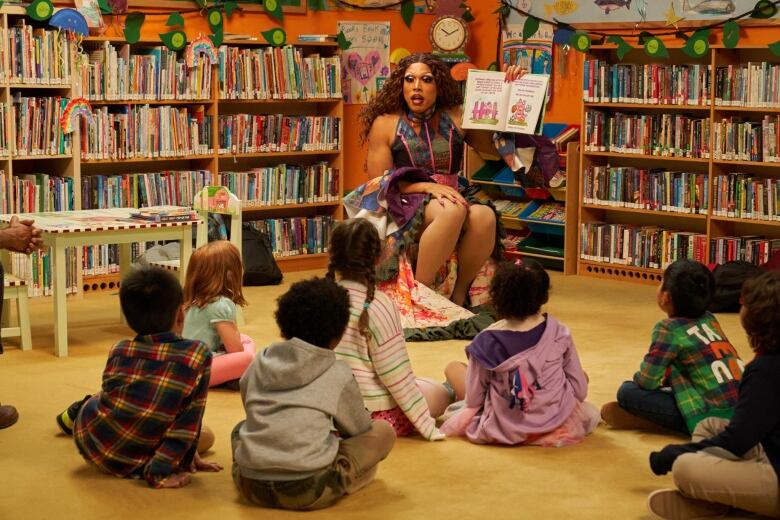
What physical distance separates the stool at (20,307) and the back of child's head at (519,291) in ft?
8.62

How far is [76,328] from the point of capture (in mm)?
6254

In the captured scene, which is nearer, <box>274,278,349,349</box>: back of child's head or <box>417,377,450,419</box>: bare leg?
<box>274,278,349,349</box>: back of child's head

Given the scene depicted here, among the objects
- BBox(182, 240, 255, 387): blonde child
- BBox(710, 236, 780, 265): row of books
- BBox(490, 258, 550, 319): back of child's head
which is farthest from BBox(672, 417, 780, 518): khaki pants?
BBox(710, 236, 780, 265): row of books

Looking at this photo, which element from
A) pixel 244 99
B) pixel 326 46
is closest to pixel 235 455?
pixel 244 99

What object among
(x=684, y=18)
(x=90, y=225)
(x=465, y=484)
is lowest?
(x=465, y=484)

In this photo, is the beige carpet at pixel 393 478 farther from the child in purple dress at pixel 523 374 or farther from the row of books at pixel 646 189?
the row of books at pixel 646 189

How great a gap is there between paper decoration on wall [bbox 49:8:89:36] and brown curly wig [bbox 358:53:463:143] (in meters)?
1.72

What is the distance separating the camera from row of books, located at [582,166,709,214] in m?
7.59

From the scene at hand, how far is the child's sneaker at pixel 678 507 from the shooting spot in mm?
3236

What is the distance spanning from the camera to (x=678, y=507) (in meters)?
3.24

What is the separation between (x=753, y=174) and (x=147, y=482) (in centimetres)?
510

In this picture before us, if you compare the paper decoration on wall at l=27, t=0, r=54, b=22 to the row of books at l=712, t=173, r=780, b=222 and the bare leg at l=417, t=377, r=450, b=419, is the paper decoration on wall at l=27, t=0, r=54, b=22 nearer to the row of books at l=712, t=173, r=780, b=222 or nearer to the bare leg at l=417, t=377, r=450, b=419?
the bare leg at l=417, t=377, r=450, b=419

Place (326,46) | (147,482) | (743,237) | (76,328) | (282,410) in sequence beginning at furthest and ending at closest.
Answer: (326,46), (743,237), (76,328), (147,482), (282,410)

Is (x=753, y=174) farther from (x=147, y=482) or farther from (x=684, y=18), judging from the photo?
(x=147, y=482)
